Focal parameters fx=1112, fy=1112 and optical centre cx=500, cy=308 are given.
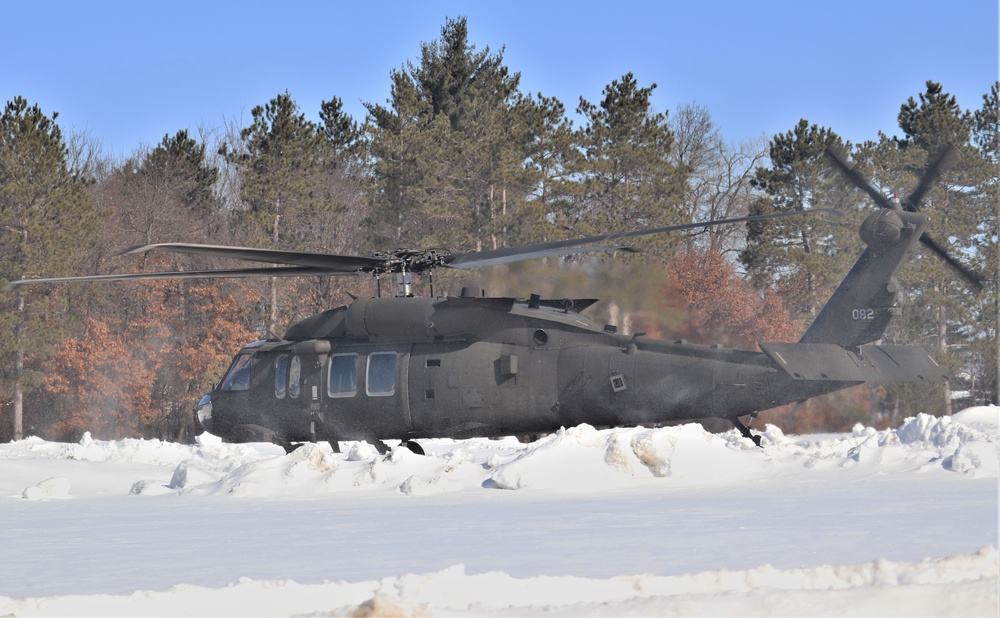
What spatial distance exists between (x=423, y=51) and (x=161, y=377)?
1989 cm

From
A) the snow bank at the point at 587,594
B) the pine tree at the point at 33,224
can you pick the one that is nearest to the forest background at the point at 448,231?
the pine tree at the point at 33,224

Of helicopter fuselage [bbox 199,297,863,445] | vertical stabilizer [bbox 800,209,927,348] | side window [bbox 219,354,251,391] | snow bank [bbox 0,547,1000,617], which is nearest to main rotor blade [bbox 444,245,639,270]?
helicopter fuselage [bbox 199,297,863,445]

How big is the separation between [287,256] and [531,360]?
329cm

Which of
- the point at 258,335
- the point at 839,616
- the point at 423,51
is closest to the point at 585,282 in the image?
the point at 839,616

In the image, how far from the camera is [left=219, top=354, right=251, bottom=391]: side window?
15.9 m

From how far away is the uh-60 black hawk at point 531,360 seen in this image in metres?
13.4

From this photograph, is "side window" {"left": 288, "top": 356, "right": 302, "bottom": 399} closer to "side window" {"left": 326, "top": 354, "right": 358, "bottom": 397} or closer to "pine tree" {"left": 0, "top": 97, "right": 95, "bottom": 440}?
"side window" {"left": 326, "top": 354, "right": 358, "bottom": 397}

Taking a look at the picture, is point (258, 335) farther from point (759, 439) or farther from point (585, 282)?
point (759, 439)

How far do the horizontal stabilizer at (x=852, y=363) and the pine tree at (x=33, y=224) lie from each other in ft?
105

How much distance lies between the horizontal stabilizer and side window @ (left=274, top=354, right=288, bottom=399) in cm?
661

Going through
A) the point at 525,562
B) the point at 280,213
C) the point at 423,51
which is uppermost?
the point at 423,51

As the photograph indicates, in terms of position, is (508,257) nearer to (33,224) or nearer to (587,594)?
(587,594)

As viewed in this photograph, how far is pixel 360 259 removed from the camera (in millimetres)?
13984

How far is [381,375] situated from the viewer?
1473 cm
